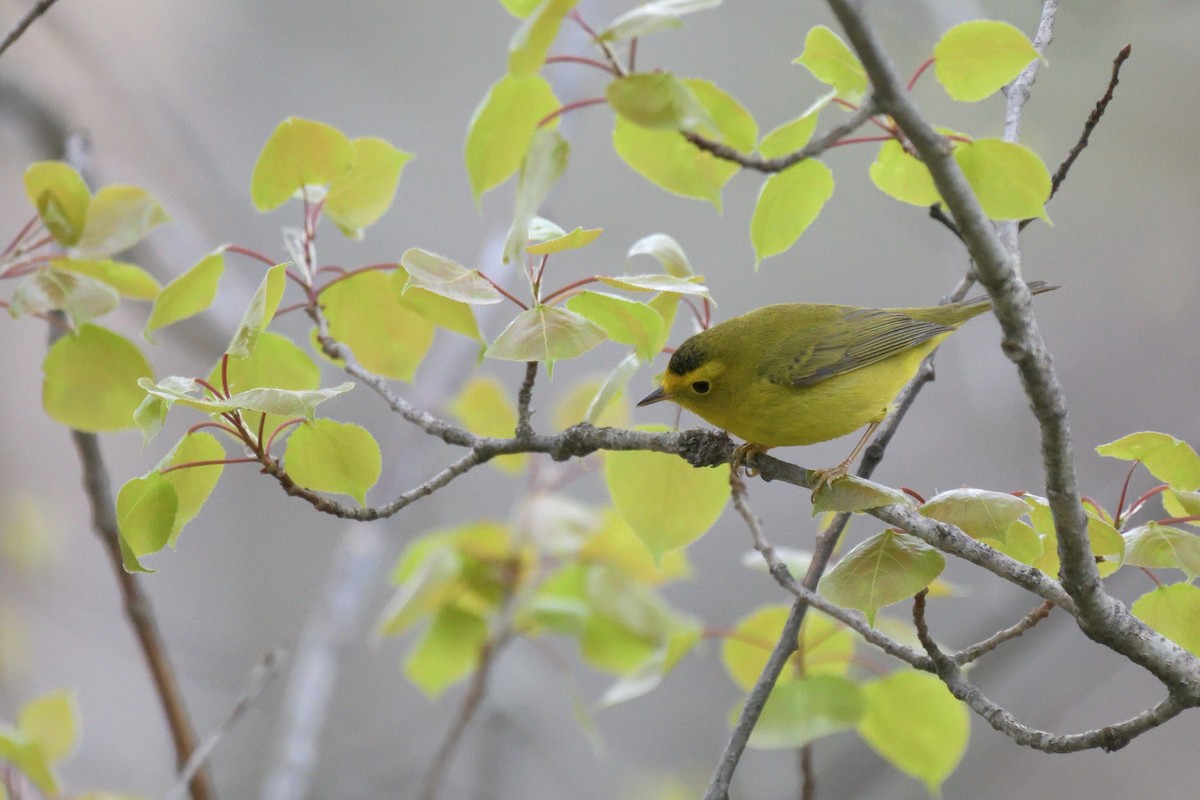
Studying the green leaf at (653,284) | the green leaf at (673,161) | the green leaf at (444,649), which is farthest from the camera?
the green leaf at (444,649)

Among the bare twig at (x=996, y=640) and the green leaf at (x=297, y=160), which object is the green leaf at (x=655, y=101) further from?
the bare twig at (x=996, y=640)

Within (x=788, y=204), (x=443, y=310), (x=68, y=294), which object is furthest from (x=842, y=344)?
(x=68, y=294)

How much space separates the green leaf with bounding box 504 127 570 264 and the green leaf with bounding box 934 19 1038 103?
1.44ft

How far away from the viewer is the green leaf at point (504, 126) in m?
1.23

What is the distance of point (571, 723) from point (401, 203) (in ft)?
10.2

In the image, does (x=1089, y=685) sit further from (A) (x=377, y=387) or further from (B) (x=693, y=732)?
(A) (x=377, y=387)

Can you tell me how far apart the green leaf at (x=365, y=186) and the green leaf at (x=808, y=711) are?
0.96 metres

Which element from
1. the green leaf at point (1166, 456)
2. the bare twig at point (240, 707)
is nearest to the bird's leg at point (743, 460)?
the green leaf at point (1166, 456)

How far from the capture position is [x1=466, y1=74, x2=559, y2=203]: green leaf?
123 centimetres

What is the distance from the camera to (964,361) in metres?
4.03

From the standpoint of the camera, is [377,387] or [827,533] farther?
[827,533]

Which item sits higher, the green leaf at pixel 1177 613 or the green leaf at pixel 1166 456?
the green leaf at pixel 1166 456

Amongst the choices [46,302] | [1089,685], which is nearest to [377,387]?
[46,302]

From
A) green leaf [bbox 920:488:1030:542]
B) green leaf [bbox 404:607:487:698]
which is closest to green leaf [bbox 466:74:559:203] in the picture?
green leaf [bbox 920:488:1030:542]
